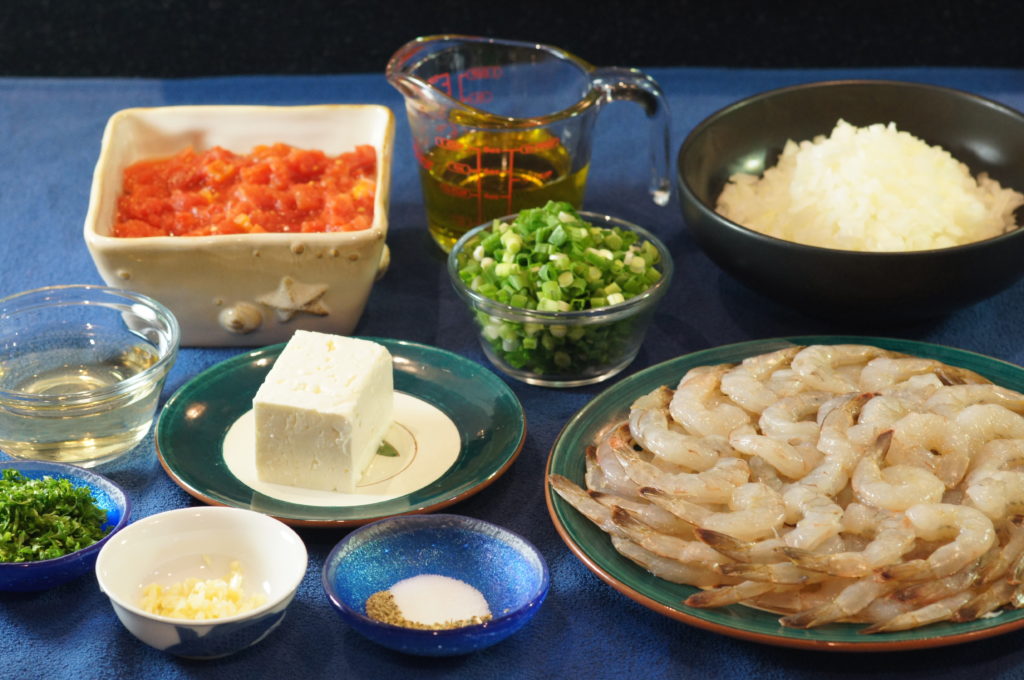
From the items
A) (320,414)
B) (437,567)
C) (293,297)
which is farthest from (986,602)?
(293,297)

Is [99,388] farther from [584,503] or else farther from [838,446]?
[838,446]

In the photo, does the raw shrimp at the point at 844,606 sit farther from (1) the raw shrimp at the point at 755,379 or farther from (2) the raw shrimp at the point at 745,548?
(1) the raw shrimp at the point at 755,379

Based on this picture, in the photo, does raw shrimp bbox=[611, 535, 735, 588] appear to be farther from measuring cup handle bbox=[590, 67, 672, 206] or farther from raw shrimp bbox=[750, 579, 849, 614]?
measuring cup handle bbox=[590, 67, 672, 206]

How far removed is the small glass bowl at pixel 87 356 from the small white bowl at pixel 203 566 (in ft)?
0.88

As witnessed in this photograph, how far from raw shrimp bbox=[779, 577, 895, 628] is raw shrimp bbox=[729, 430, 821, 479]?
17 cm

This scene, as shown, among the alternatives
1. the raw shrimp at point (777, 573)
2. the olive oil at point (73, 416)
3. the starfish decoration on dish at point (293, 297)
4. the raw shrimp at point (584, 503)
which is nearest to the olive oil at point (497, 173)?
the starfish decoration on dish at point (293, 297)

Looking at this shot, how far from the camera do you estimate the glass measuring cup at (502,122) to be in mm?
1858

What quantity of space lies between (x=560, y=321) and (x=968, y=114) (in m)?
0.89

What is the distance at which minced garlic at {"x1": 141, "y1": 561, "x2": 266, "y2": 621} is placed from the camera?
4.00 ft

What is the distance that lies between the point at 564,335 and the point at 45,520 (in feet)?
2.33

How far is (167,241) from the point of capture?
1.64 m

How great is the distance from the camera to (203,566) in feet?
4.26

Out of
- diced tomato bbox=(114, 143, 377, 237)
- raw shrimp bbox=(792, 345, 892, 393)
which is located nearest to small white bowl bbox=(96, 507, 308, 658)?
diced tomato bbox=(114, 143, 377, 237)

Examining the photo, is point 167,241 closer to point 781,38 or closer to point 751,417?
point 751,417
